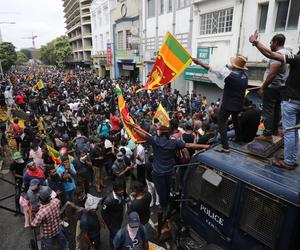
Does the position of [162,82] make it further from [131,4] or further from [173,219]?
[131,4]

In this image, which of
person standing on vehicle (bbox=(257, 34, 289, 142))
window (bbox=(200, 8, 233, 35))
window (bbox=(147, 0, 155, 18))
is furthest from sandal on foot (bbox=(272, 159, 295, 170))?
window (bbox=(147, 0, 155, 18))

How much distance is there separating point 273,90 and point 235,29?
11694 millimetres

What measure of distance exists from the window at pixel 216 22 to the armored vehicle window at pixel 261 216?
1386 cm

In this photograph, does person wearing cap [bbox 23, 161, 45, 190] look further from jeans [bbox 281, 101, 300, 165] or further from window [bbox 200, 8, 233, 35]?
window [bbox 200, 8, 233, 35]

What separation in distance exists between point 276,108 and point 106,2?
4194cm

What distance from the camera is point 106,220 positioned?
394 cm

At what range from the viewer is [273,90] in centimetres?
347

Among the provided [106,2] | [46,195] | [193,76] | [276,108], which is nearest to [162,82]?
[276,108]

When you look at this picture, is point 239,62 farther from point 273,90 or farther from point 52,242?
point 52,242

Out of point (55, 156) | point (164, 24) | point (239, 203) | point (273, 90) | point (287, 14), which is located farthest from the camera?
point (164, 24)

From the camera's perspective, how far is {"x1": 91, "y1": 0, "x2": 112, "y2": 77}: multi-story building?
39.4m

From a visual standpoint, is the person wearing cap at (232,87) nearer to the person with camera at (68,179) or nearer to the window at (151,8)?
the person with camera at (68,179)

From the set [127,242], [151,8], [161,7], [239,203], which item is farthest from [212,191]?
[151,8]

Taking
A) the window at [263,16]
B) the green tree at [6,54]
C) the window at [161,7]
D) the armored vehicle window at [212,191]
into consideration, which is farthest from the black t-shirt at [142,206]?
the green tree at [6,54]
